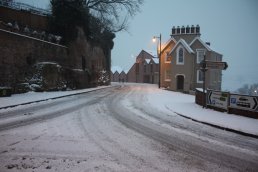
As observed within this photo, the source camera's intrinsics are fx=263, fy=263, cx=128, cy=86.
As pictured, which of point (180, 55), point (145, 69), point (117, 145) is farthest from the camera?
point (145, 69)

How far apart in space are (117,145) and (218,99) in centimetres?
1012

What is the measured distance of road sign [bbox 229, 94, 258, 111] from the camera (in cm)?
1352

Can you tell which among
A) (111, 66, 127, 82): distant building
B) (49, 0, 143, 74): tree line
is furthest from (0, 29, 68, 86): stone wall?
(111, 66, 127, 82): distant building

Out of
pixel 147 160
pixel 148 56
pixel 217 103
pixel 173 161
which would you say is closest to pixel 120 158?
pixel 147 160

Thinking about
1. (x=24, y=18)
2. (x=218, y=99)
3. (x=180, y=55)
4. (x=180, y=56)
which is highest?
(x=24, y=18)

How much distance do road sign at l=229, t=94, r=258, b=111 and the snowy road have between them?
3.73 metres

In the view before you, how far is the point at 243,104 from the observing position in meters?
14.2

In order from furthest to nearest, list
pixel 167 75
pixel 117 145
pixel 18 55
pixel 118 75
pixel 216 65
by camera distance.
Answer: pixel 118 75 < pixel 167 75 < pixel 18 55 < pixel 216 65 < pixel 117 145

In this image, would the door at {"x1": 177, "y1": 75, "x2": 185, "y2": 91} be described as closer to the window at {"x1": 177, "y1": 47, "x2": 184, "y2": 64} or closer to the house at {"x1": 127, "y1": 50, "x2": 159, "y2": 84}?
the window at {"x1": 177, "y1": 47, "x2": 184, "y2": 64}

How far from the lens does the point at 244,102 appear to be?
14.1 metres

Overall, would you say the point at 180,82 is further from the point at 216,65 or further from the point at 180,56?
the point at 216,65

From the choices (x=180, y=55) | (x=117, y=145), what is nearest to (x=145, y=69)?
(x=180, y=55)

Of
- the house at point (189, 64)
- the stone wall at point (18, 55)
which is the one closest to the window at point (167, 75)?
the house at point (189, 64)

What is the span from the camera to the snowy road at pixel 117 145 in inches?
246
